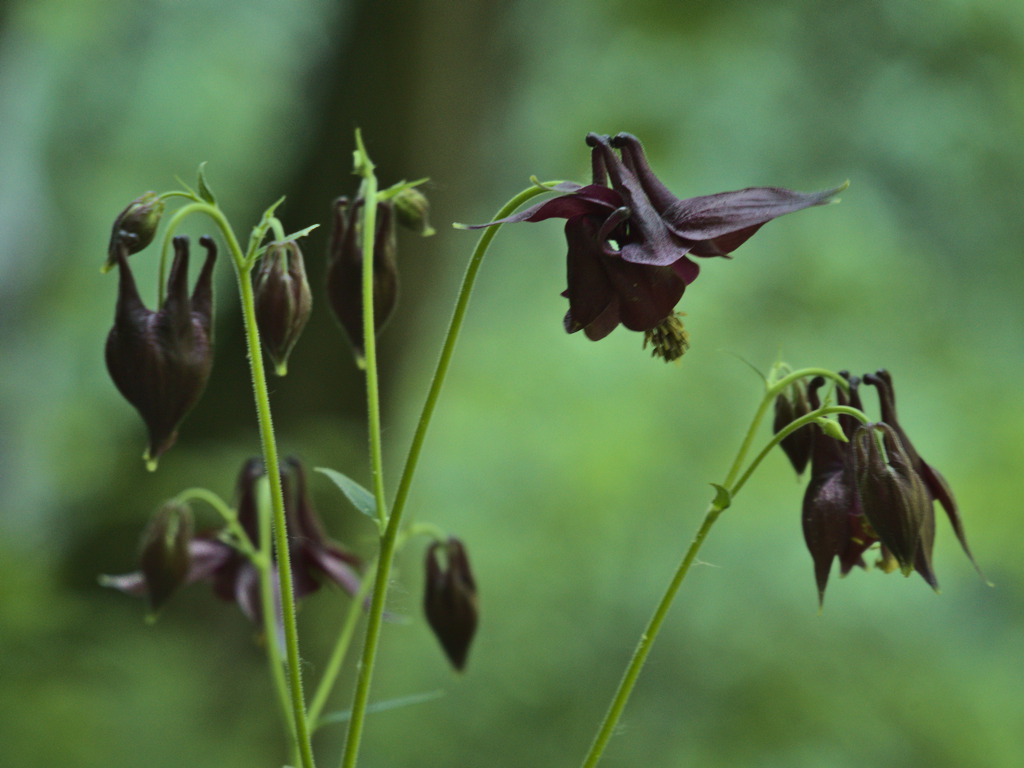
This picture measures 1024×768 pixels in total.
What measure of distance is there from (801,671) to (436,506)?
1.17 metres

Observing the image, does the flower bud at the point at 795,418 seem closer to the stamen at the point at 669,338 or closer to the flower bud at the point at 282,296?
the stamen at the point at 669,338

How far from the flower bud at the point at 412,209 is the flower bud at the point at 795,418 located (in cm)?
26

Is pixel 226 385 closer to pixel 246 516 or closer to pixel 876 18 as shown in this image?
pixel 246 516

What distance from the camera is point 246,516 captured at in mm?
904

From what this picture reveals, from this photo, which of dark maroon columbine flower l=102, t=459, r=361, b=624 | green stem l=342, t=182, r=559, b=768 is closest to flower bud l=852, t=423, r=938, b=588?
green stem l=342, t=182, r=559, b=768

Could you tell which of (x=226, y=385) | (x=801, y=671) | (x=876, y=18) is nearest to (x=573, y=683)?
(x=801, y=671)

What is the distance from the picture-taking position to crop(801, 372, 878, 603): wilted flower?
23.0 inches

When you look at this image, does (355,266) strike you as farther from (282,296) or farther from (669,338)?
(669,338)

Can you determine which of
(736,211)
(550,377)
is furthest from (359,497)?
(550,377)

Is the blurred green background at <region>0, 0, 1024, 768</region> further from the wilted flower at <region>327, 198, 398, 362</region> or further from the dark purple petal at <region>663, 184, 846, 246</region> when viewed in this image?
the dark purple petal at <region>663, 184, 846, 246</region>

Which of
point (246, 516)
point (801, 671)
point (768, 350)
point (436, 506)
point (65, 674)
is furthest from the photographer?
point (436, 506)

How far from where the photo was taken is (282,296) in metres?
0.63

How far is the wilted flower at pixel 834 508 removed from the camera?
23.0 inches

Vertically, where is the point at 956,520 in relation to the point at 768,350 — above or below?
below
